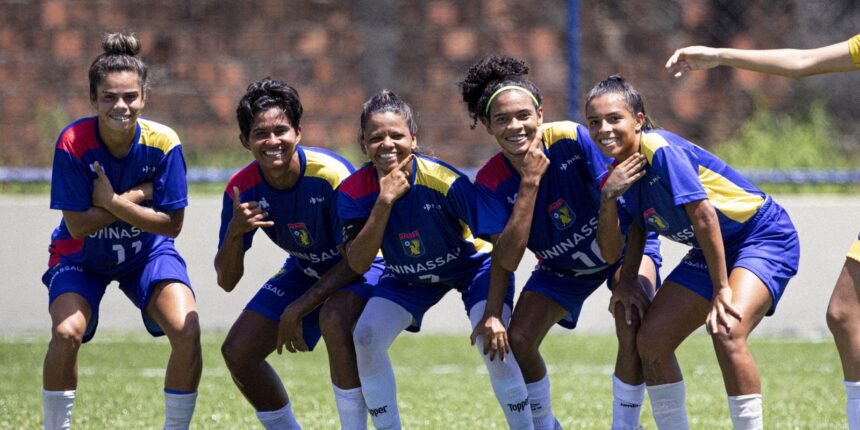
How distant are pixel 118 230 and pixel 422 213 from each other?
1.34m

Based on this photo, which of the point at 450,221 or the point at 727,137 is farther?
the point at 727,137

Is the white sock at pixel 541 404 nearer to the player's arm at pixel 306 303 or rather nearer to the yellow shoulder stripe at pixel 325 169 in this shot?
the player's arm at pixel 306 303

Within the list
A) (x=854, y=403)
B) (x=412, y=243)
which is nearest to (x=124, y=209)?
(x=412, y=243)

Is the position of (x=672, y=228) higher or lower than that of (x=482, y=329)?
higher

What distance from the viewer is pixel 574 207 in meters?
4.72

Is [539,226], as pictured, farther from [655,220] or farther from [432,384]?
[432,384]

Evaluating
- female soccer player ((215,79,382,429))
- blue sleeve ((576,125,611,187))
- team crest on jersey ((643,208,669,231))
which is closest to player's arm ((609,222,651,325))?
team crest on jersey ((643,208,669,231))

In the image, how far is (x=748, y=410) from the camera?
413cm

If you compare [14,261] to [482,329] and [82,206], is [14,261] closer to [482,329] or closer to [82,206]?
[82,206]

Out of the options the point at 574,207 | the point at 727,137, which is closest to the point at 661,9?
the point at 727,137

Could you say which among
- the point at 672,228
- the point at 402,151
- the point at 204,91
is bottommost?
the point at 672,228

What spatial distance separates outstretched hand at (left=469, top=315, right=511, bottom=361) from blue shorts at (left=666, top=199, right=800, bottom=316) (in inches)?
28.1

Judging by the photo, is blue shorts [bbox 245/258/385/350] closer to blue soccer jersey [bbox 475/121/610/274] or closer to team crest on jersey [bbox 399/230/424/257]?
team crest on jersey [bbox 399/230/424/257]

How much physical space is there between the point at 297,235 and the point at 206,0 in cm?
503
